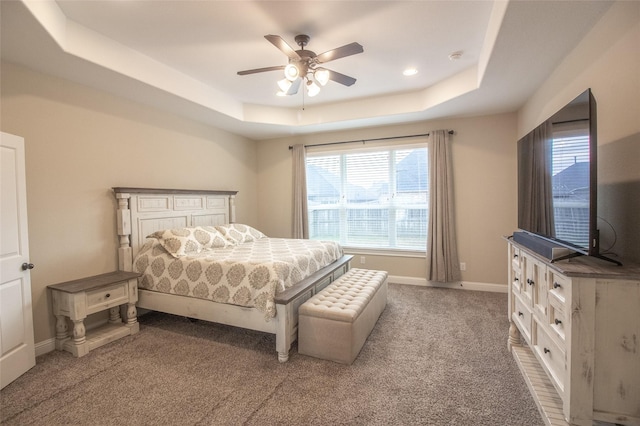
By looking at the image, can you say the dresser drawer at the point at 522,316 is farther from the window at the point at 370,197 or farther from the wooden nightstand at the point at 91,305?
the wooden nightstand at the point at 91,305

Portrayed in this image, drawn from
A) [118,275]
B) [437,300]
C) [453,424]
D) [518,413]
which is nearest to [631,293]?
[518,413]

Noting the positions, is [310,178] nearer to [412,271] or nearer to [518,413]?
[412,271]

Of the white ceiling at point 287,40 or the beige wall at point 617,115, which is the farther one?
the white ceiling at point 287,40

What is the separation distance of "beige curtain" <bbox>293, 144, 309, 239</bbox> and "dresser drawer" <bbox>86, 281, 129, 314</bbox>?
283 cm

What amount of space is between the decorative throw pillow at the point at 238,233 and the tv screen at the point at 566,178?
3.28m

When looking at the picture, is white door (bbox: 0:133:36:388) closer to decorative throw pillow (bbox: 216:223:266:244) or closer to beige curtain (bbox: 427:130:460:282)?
decorative throw pillow (bbox: 216:223:266:244)

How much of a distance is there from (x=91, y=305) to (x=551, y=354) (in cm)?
352

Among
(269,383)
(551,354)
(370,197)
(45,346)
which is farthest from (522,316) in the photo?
(45,346)

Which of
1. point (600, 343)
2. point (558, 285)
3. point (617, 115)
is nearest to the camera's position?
point (600, 343)

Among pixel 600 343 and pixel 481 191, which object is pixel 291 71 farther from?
pixel 481 191

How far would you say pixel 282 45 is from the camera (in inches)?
88.3

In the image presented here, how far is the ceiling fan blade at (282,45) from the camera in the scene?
2.13 meters

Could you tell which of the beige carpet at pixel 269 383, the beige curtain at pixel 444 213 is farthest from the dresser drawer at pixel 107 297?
the beige curtain at pixel 444 213

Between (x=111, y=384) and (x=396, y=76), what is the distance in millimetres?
4053
